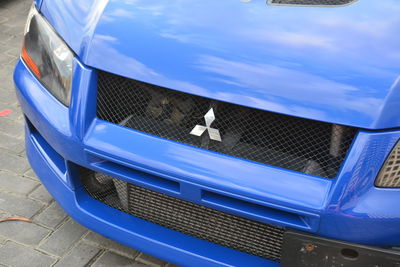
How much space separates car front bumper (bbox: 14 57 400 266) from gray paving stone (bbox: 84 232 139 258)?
0.32m

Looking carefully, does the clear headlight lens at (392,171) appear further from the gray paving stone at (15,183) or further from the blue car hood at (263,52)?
the gray paving stone at (15,183)

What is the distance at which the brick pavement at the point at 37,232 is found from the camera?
2668 millimetres

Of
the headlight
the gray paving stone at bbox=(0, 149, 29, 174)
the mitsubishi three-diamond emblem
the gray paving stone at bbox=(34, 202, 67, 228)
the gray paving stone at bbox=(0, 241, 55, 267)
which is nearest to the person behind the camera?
the mitsubishi three-diamond emblem

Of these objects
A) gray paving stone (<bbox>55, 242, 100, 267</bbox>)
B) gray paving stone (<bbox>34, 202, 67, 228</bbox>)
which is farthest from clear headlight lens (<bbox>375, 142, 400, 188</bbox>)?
gray paving stone (<bbox>34, 202, 67, 228</bbox>)

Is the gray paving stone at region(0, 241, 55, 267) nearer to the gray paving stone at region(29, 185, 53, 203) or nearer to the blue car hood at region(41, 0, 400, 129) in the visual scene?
the gray paving stone at region(29, 185, 53, 203)

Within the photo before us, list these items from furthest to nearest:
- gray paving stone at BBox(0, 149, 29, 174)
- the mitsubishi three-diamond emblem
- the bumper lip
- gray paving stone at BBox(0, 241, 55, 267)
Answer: gray paving stone at BBox(0, 149, 29, 174) < gray paving stone at BBox(0, 241, 55, 267) < the bumper lip < the mitsubishi three-diamond emblem

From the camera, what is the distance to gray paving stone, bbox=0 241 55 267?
8.67ft

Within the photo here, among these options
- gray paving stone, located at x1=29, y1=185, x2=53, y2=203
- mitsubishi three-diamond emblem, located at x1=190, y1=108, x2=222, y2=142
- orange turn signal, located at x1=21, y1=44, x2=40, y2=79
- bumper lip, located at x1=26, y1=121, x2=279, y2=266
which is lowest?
gray paving stone, located at x1=29, y1=185, x2=53, y2=203

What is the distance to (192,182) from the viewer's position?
202cm

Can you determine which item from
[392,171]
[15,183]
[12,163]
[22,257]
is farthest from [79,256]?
[392,171]

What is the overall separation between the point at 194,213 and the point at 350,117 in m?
0.71

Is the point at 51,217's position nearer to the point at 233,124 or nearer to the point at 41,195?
the point at 41,195

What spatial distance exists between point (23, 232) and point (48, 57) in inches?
35.8

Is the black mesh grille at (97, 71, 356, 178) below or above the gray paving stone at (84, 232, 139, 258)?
above
